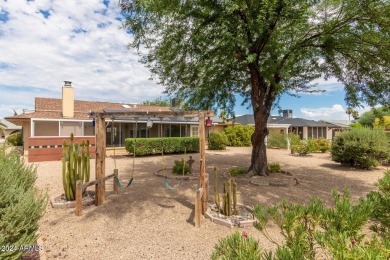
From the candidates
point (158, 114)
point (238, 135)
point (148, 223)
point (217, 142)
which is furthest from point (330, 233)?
point (238, 135)

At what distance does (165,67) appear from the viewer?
9914 mm

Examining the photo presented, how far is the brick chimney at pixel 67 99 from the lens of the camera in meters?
18.2

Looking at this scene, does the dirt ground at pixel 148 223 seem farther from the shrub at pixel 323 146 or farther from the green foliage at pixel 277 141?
the green foliage at pixel 277 141

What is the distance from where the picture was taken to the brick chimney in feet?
59.7

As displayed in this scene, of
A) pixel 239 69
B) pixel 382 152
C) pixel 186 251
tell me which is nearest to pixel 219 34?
pixel 239 69

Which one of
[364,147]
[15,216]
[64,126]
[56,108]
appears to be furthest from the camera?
[56,108]

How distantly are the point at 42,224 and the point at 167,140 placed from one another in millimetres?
13934

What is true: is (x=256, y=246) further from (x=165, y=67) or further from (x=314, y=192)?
(x=165, y=67)

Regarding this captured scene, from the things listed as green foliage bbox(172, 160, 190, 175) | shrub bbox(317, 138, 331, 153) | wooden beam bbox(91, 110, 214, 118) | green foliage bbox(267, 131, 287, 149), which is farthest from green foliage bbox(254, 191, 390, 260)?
green foliage bbox(267, 131, 287, 149)

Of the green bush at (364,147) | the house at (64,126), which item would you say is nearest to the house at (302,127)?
the house at (64,126)

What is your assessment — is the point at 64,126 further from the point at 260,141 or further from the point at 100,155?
the point at 260,141

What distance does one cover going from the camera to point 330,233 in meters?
1.78

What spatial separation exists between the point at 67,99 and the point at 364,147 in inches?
798

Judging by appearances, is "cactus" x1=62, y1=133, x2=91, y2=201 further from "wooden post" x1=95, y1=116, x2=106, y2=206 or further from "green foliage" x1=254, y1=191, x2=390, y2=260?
"green foliage" x1=254, y1=191, x2=390, y2=260
